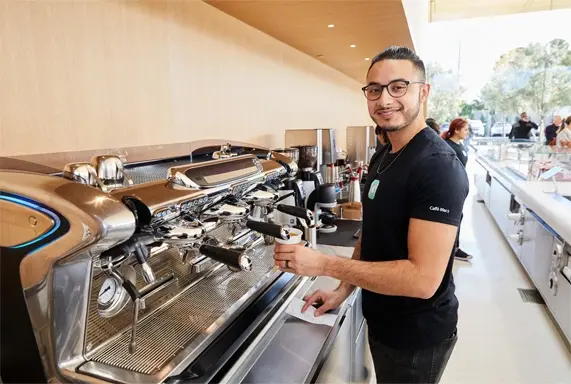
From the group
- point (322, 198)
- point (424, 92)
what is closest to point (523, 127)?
point (322, 198)

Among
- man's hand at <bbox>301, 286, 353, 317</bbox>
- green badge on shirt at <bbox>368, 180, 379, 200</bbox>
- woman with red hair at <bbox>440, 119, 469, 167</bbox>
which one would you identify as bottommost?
man's hand at <bbox>301, 286, 353, 317</bbox>

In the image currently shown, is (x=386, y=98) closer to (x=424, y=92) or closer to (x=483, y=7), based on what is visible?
(x=424, y=92)

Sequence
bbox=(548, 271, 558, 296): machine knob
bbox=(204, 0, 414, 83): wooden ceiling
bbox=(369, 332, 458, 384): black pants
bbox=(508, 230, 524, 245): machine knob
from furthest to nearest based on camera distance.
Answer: bbox=(508, 230, 524, 245): machine knob < bbox=(548, 271, 558, 296): machine knob < bbox=(204, 0, 414, 83): wooden ceiling < bbox=(369, 332, 458, 384): black pants

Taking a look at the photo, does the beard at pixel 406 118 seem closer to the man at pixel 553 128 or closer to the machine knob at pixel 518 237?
the machine knob at pixel 518 237

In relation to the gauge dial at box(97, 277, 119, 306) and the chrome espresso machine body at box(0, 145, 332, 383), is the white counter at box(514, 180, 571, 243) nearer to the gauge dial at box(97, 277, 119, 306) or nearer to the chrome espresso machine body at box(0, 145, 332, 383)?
the chrome espresso machine body at box(0, 145, 332, 383)

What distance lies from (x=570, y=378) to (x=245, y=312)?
6.94ft

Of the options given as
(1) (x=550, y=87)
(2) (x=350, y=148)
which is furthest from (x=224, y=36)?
(1) (x=550, y=87)

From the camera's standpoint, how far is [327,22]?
8.48 ft

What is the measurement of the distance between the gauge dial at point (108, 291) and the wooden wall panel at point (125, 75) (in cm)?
59

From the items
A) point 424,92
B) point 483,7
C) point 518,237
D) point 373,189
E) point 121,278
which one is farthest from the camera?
point 483,7

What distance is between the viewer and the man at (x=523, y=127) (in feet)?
24.2

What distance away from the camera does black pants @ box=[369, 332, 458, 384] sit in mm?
1140

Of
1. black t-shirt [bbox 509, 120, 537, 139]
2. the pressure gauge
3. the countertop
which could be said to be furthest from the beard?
black t-shirt [bbox 509, 120, 537, 139]

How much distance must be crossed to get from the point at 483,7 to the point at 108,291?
9.12 m
